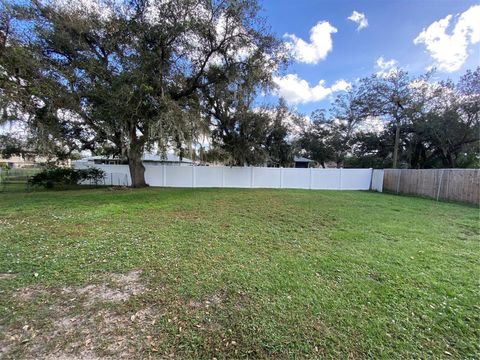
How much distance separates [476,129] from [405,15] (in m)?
10.9

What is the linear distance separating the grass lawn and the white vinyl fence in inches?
354

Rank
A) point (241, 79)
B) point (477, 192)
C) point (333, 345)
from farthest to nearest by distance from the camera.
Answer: point (241, 79) < point (477, 192) < point (333, 345)

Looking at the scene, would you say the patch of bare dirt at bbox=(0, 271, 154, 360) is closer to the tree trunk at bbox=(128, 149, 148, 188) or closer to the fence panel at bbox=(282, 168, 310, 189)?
the tree trunk at bbox=(128, 149, 148, 188)

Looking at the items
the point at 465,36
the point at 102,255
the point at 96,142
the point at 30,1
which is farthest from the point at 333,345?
the point at 96,142

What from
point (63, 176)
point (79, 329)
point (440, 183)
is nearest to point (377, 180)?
point (440, 183)

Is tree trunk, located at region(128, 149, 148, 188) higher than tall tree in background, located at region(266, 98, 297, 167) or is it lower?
lower

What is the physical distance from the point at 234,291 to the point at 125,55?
9.51 meters

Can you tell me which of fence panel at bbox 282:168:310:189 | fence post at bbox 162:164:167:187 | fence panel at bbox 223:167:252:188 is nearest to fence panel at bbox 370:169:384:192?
fence panel at bbox 282:168:310:189

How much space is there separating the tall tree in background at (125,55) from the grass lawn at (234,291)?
181 inches

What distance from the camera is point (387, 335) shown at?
1890mm

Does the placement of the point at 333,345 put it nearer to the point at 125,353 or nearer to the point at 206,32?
the point at 125,353

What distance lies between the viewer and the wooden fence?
8.76 meters

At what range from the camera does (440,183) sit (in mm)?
10031

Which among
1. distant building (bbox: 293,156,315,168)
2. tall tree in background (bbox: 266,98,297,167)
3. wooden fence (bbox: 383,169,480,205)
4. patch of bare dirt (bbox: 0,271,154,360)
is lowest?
patch of bare dirt (bbox: 0,271,154,360)
